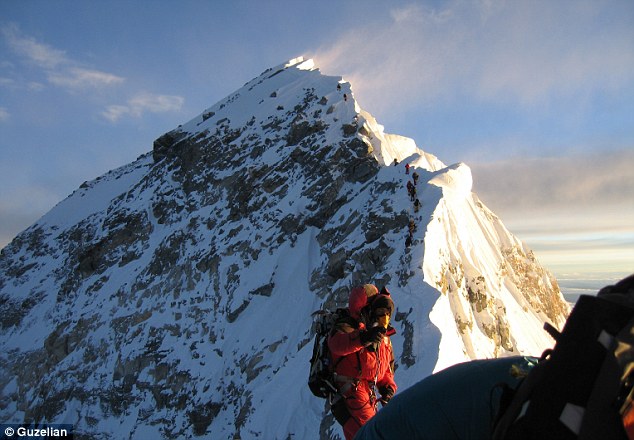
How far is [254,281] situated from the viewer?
24859 mm

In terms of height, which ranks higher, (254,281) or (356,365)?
(254,281)

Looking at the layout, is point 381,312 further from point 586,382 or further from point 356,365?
point 586,382

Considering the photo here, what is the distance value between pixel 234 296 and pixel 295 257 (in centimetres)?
443

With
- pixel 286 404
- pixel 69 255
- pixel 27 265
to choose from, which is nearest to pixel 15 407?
pixel 69 255

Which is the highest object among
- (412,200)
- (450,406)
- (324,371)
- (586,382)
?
(412,200)

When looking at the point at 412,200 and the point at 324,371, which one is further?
the point at 412,200

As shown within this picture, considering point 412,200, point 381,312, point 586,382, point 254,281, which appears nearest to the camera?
point 586,382

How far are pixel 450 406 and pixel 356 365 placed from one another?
3382 mm

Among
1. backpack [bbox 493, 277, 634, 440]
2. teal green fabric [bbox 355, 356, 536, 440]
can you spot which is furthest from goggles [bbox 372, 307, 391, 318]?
backpack [bbox 493, 277, 634, 440]

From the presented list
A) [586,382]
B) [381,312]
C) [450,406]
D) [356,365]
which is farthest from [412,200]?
[586,382]

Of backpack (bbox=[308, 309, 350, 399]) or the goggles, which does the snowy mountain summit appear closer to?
backpack (bbox=[308, 309, 350, 399])

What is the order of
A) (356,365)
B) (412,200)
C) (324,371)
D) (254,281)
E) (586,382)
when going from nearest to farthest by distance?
(586,382) < (356,365) < (324,371) < (412,200) < (254,281)

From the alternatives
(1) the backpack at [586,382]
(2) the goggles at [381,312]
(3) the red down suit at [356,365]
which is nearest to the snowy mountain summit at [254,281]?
(3) the red down suit at [356,365]

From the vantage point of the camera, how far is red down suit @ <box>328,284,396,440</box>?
462cm
